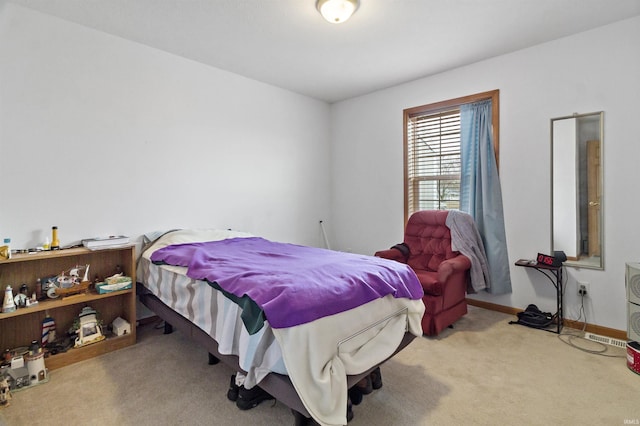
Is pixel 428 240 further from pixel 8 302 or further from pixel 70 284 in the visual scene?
pixel 8 302

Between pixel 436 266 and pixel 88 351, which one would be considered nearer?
pixel 88 351

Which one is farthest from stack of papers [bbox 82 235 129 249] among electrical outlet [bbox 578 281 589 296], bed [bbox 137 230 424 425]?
electrical outlet [bbox 578 281 589 296]

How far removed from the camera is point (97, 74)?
2.78 m

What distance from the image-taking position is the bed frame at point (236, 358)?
1432 millimetres

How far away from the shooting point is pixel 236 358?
5.73ft

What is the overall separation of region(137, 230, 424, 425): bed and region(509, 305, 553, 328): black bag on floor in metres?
1.69

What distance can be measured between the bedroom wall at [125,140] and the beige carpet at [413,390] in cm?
119

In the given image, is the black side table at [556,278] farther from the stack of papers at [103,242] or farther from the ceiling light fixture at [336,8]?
the stack of papers at [103,242]

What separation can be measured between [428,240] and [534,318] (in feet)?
3.87

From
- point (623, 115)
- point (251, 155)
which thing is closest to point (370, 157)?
point (251, 155)

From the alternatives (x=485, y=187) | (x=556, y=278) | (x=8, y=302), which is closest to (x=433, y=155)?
(x=485, y=187)

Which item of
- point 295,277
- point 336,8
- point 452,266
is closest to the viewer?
point 295,277

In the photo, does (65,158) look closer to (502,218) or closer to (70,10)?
(70,10)

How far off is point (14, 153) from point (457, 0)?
353cm
